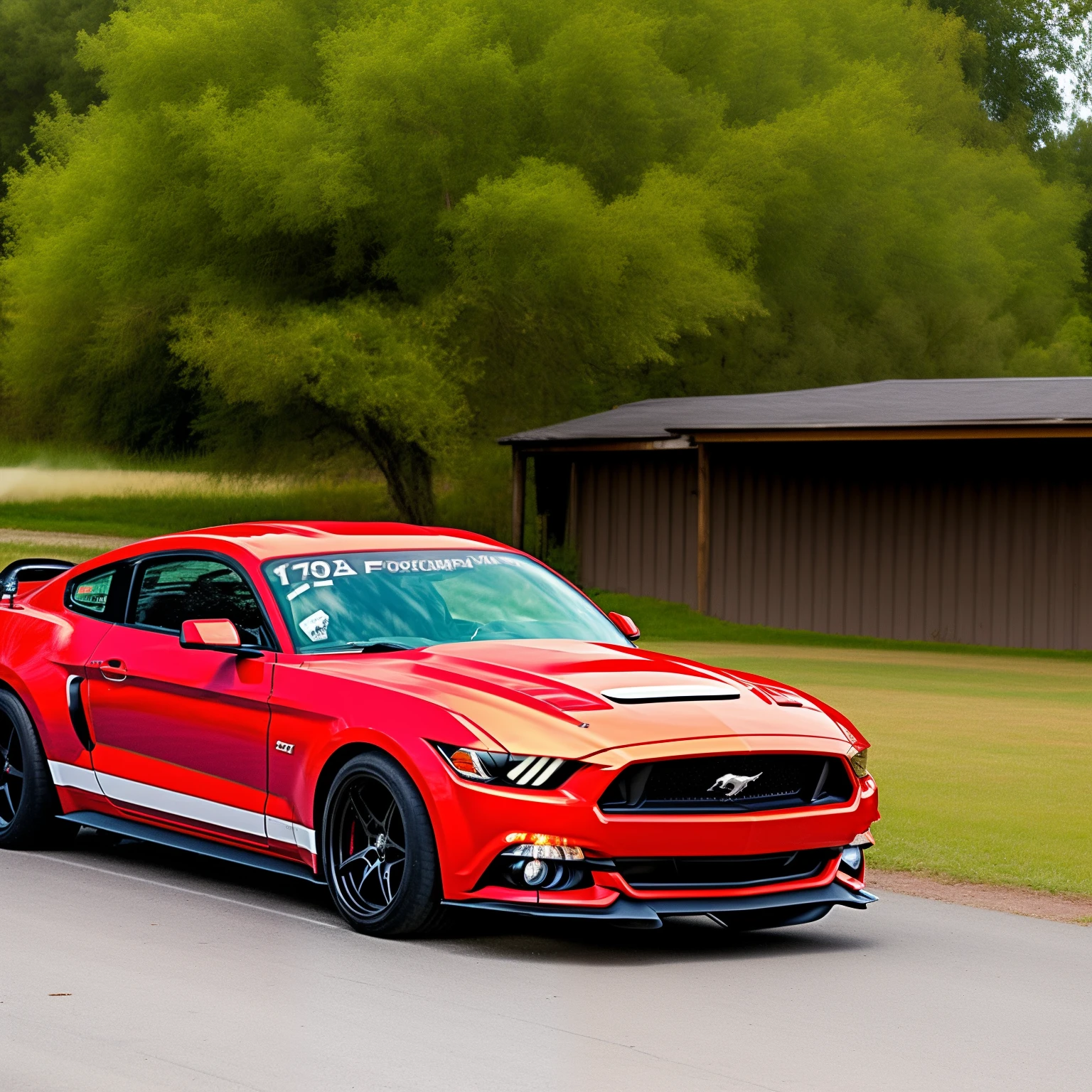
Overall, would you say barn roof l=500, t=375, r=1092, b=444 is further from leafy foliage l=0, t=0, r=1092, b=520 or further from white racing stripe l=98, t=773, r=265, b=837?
white racing stripe l=98, t=773, r=265, b=837

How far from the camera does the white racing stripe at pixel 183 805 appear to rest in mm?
7164

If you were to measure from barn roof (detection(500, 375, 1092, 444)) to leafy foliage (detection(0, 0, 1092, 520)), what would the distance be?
13.1 ft

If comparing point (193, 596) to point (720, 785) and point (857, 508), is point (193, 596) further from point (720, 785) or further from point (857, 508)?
point (857, 508)

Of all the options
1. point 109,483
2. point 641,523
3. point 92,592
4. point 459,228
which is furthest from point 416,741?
point 109,483

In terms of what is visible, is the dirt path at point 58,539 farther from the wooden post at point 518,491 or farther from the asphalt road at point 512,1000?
the asphalt road at point 512,1000

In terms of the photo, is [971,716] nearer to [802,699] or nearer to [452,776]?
[802,699]

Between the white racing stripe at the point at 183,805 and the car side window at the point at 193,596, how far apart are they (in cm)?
67

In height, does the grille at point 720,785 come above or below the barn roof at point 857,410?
below

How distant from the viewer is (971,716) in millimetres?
16375

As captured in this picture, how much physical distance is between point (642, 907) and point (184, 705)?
2.26 meters

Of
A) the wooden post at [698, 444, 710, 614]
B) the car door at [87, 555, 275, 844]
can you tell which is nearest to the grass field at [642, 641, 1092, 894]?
the car door at [87, 555, 275, 844]

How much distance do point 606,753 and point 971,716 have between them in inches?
416

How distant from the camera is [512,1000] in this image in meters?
5.98

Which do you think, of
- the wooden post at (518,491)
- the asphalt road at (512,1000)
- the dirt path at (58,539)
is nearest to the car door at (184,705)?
the asphalt road at (512,1000)
